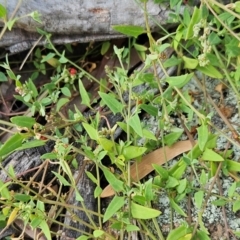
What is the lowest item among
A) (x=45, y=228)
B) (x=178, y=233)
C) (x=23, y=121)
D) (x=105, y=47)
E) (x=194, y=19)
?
(x=178, y=233)

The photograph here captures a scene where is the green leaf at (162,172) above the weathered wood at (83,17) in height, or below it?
below

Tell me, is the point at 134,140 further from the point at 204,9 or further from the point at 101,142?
the point at 204,9

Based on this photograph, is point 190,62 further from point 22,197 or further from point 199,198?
point 22,197

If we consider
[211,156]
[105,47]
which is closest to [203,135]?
[211,156]

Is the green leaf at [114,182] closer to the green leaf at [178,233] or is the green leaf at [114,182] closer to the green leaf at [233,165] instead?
the green leaf at [178,233]

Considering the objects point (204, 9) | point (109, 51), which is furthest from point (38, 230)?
point (204, 9)

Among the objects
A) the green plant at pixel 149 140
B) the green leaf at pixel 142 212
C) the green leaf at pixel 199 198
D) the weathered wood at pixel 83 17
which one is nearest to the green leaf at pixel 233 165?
the green plant at pixel 149 140

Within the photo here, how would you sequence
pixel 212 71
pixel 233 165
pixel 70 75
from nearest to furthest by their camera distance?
pixel 233 165
pixel 212 71
pixel 70 75
